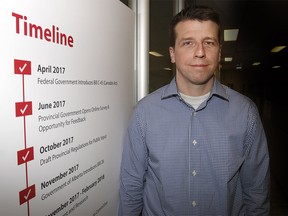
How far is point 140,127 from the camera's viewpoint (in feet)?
4.60

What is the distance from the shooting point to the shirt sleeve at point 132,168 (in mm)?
1389

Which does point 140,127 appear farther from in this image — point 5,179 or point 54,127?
point 5,179

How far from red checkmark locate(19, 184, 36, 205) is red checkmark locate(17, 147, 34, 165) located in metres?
0.08

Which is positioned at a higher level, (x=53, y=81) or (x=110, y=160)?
(x=53, y=81)

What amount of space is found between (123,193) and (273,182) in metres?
5.13

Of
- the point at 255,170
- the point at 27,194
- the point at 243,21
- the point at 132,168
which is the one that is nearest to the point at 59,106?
the point at 27,194

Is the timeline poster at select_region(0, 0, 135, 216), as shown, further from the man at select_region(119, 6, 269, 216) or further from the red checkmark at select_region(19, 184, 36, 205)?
the man at select_region(119, 6, 269, 216)

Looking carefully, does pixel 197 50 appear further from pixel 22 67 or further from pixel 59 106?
pixel 22 67

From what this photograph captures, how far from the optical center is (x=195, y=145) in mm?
1349

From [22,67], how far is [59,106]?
192mm

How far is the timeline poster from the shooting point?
2.11ft

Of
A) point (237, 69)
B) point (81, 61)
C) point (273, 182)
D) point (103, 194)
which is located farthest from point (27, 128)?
point (237, 69)

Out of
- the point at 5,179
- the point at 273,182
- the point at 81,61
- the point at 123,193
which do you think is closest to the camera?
the point at 5,179

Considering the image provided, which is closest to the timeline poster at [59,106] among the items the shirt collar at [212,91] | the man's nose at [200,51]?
the shirt collar at [212,91]
